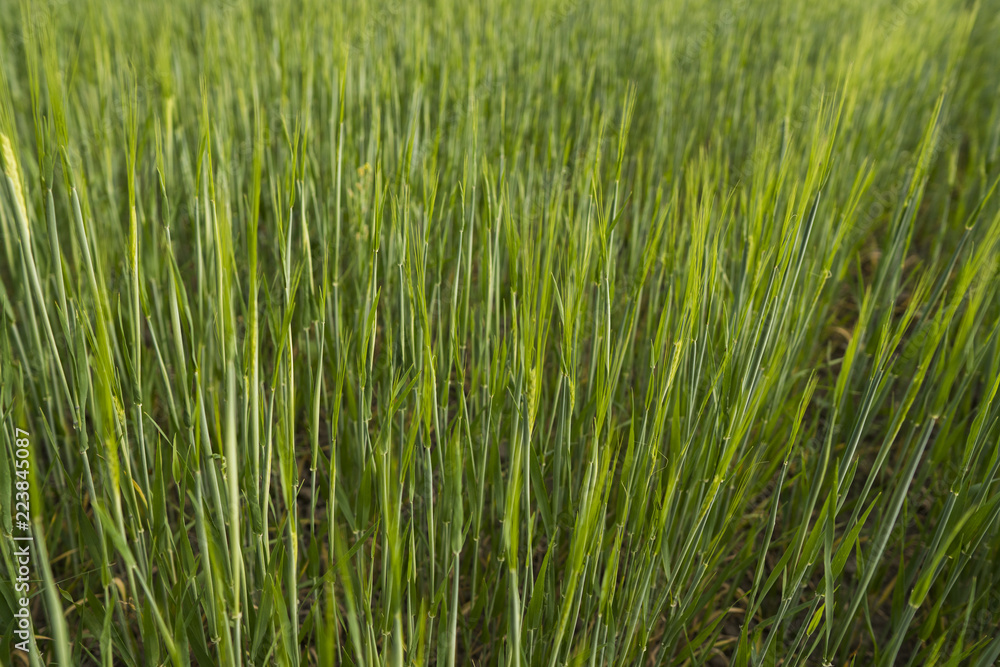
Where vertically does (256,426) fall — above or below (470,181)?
below

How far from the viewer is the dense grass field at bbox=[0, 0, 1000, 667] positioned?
24.4 inches

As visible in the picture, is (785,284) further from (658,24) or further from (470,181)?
(658,24)

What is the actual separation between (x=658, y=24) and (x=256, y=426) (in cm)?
219

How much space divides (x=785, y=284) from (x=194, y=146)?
1.27 meters

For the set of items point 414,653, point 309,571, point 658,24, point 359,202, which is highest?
point 658,24

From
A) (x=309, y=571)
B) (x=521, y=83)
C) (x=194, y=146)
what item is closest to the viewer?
(x=309, y=571)

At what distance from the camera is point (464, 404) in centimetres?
69

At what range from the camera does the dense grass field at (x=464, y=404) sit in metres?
0.62

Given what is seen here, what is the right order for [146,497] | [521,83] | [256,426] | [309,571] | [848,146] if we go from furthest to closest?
[521,83], [848,146], [309,571], [146,497], [256,426]

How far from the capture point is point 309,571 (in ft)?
2.77

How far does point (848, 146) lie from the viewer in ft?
5.00

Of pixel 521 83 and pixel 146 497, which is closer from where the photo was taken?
pixel 146 497

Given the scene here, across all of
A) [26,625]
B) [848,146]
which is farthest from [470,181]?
[848,146]

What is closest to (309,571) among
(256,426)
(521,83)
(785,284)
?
(256,426)
